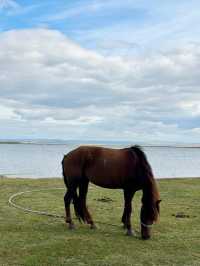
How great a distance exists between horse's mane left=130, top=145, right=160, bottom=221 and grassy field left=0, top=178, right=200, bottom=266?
621 mm

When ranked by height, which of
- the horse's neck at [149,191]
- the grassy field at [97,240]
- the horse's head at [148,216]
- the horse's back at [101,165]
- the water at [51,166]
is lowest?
the water at [51,166]

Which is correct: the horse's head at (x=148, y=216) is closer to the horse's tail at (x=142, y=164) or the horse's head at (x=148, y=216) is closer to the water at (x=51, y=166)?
the horse's tail at (x=142, y=164)

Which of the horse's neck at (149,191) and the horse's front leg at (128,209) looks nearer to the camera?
the horse's neck at (149,191)

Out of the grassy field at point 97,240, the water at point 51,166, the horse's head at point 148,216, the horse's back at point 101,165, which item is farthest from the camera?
the water at point 51,166

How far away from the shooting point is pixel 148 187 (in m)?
7.66

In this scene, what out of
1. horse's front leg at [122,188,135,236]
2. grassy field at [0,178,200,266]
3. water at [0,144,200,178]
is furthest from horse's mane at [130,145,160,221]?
water at [0,144,200,178]

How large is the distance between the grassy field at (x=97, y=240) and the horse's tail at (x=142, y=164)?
1286 millimetres

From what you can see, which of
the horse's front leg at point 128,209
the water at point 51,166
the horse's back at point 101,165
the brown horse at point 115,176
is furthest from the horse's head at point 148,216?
the water at point 51,166

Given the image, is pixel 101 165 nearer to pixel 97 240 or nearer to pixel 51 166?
pixel 97 240

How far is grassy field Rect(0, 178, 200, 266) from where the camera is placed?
617 cm

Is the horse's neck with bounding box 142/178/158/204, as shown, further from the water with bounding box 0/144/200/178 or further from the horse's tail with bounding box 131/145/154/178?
the water with bounding box 0/144/200/178

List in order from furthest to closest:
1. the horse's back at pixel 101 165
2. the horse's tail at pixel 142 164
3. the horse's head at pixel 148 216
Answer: the horse's back at pixel 101 165, the horse's tail at pixel 142 164, the horse's head at pixel 148 216

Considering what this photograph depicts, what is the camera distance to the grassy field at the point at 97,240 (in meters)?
6.17

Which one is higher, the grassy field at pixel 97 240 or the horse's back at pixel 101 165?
the horse's back at pixel 101 165
